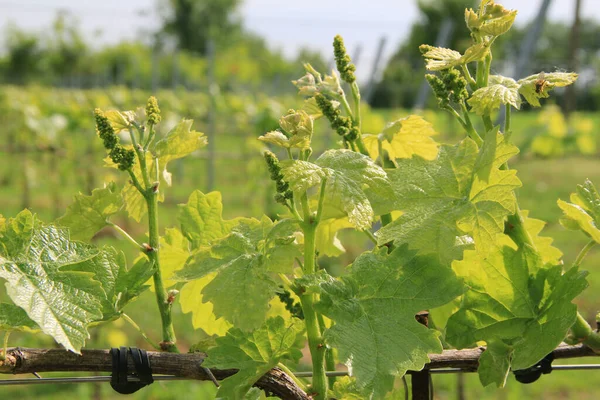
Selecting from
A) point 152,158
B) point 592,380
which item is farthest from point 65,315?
point 592,380

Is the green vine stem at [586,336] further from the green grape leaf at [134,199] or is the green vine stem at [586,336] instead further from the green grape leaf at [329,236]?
the green grape leaf at [134,199]

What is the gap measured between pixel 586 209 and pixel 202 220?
17.5 inches

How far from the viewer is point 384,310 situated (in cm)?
72

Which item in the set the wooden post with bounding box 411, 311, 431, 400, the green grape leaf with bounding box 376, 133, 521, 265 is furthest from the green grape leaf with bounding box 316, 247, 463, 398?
the wooden post with bounding box 411, 311, 431, 400

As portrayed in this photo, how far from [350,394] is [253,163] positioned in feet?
24.6

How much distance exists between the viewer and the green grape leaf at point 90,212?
0.86 meters

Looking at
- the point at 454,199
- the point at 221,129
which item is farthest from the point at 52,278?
the point at 221,129

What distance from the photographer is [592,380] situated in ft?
14.5

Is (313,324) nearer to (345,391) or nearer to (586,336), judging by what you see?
(345,391)

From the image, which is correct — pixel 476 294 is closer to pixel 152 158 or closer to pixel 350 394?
pixel 350 394

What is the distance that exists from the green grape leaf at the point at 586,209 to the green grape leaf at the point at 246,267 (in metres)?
0.31

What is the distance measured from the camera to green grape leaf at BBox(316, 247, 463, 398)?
68cm

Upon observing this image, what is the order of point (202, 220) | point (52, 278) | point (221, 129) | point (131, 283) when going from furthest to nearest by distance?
point (221, 129), point (202, 220), point (131, 283), point (52, 278)

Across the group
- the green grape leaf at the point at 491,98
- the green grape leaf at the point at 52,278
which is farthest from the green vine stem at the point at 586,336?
the green grape leaf at the point at 52,278
